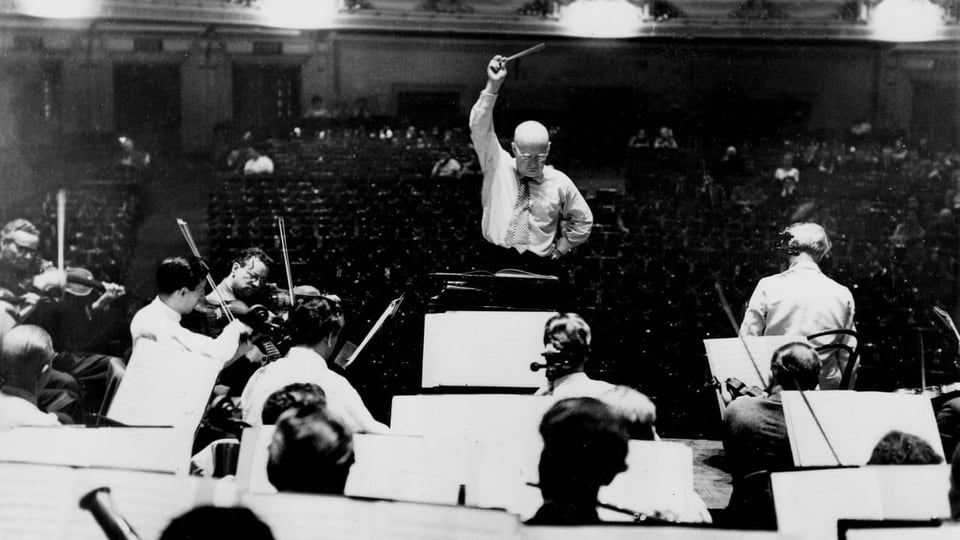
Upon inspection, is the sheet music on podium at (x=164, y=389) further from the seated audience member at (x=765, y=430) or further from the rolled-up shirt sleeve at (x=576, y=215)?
the rolled-up shirt sleeve at (x=576, y=215)

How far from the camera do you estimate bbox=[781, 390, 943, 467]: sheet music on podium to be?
2.90 metres

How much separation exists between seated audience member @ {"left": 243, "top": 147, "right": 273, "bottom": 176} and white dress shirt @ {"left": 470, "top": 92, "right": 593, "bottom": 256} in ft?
21.9

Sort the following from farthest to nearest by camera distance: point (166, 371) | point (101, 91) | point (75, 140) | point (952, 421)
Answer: point (101, 91) < point (75, 140) < point (952, 421) < point (166, 371)

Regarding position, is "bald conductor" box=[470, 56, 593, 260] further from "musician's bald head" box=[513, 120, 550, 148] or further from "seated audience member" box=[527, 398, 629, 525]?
"seated audience member" box=[527, 398, 629, 525]

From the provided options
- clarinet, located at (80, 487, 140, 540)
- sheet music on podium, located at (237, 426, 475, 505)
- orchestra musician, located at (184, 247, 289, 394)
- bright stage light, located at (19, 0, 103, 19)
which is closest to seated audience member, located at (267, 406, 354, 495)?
sheet music on podium, located at (237, 426, 475, 505)

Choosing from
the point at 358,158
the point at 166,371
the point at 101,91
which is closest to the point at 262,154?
the point at 358,158

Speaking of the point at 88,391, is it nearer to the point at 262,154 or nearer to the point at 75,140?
the point at 262,154

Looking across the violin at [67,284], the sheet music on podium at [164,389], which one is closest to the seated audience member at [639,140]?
the violin at [67,284]

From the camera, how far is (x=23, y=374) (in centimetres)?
325

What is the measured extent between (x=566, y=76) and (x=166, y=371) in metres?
13.2

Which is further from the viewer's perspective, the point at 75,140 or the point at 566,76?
the point at 566,76

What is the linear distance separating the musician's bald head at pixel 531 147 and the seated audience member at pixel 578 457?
2283 mm

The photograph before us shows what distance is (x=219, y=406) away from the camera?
4094mm

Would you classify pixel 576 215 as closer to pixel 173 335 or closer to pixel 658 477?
pixel 173 335
